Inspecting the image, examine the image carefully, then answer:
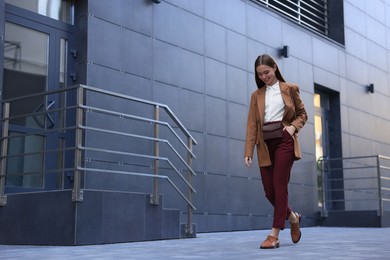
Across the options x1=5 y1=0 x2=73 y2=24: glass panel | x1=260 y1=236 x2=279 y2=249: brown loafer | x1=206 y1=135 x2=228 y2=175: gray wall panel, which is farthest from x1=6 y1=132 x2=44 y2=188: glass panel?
x1=260 y1=236 x2=279 y2=249: brown loafer

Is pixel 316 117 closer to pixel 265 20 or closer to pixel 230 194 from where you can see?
pixel 265 20

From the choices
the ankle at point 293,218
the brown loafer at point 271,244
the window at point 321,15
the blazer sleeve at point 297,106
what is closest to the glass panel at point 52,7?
the blazer sleeve at point 297,106

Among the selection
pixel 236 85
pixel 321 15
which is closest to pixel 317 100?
pixel 321 15

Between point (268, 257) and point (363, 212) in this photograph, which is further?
point (363, 212)

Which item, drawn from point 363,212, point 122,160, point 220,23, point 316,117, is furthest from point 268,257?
point 316,117

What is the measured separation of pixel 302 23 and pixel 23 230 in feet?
27.5

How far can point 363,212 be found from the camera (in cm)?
1057

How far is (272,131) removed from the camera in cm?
468

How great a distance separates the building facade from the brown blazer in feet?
4.61

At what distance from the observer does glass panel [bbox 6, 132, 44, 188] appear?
6594mm

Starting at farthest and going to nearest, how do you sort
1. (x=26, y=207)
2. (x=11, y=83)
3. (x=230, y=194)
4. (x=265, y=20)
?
(x=265, y=20), (x=230, y=194), (x=11, y=83), (x=26, y=207)

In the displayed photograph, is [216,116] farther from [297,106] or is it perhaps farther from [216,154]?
[297,106]

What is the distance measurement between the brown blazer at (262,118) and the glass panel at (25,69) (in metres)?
2.94

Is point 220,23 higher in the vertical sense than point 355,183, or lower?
higher
